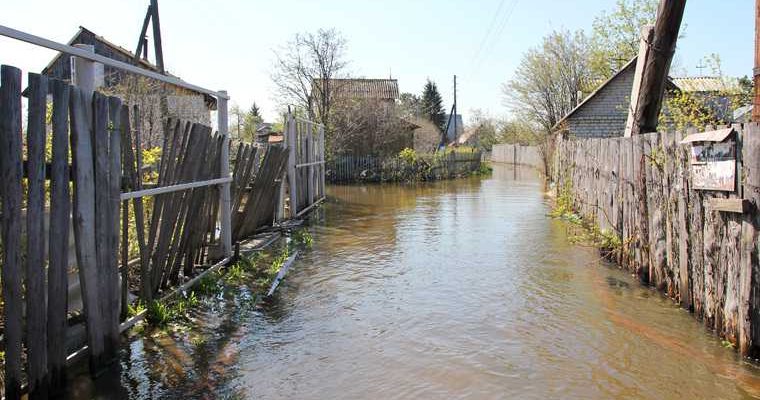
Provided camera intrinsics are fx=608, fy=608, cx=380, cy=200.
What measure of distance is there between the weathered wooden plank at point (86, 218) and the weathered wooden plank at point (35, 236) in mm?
392

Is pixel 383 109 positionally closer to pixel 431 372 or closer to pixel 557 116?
pixel 557 116

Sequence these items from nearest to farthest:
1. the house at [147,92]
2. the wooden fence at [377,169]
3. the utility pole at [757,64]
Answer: the utility pole at [757,64] → the house at [147,92] → the wooden fence at [377,169]

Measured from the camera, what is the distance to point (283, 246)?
10.3 m

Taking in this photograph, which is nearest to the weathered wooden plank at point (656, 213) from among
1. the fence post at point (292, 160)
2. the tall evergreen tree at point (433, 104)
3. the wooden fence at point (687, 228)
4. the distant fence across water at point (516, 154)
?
the wooden fence at point (687, 228)

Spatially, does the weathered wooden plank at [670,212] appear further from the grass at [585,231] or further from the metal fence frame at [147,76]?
the metal fence frame at [147,76]

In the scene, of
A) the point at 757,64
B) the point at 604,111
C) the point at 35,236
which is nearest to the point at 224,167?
the point at 35,236

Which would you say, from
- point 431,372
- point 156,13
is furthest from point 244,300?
point 156,13

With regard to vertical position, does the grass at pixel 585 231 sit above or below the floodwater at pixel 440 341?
above

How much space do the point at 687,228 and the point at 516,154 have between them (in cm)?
4891

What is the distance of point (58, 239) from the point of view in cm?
393

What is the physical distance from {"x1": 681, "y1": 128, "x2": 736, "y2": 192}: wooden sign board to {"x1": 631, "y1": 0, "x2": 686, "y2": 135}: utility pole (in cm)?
357

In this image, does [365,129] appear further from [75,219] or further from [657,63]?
[75,219]

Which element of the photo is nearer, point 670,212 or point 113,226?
point 113,226

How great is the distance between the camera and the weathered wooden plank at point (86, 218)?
4.18 m
